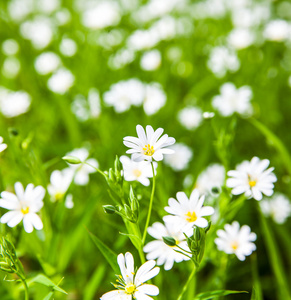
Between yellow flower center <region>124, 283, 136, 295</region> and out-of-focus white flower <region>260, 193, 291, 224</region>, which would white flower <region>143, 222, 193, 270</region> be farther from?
out-of-focus white flower <region>260, 193, 291, 224</region>

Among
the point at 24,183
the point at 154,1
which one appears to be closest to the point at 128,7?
the point at 154,1

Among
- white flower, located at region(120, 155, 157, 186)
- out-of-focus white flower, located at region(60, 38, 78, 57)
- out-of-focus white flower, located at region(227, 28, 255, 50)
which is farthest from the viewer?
out-of-focus white flower, located at region(60, 38, 78, 57)

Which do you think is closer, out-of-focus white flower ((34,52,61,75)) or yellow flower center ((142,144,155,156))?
yellow flower center ((142,144,155,156))

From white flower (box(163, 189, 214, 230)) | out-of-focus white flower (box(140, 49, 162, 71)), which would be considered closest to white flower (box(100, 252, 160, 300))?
white flower (box(163, 189, 214, 230))

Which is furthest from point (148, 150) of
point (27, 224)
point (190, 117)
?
point (190, 117)

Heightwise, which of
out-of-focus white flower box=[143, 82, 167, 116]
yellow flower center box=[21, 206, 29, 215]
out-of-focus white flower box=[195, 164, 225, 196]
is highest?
yellow flower center box=[21, 206, 29, 215]

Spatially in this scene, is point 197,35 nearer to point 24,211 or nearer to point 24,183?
point 24,183
